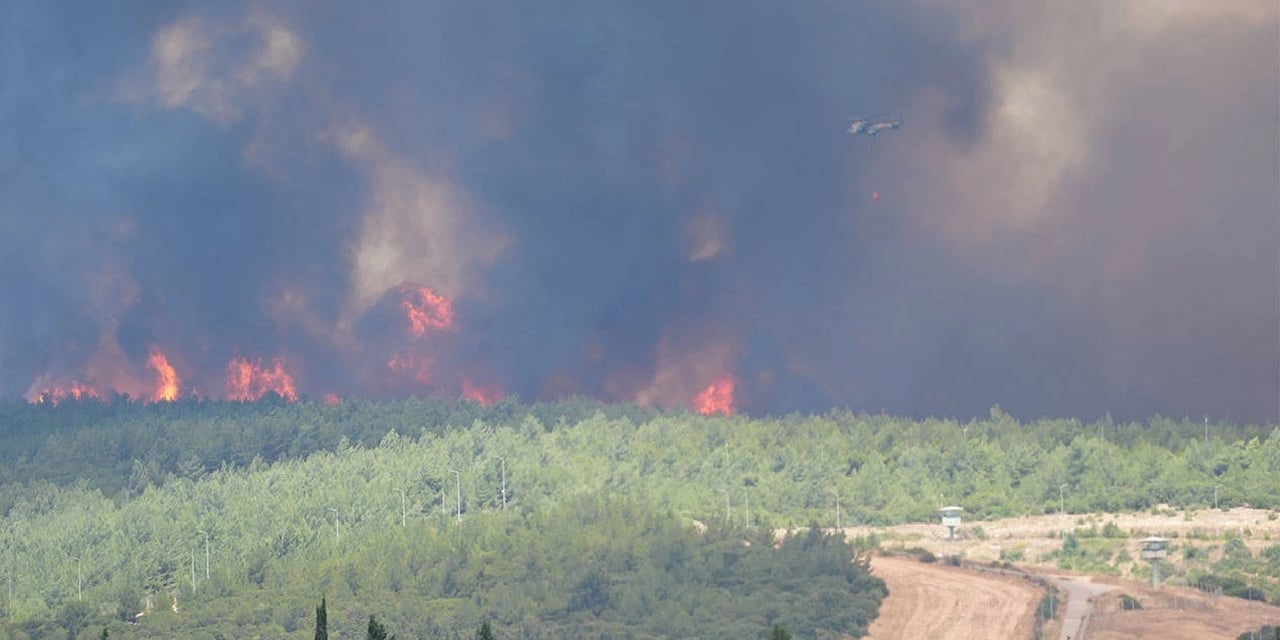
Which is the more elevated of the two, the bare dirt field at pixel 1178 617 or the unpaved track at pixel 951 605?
the unpaved track at pixel 951 605

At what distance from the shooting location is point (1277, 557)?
18850 centimetres

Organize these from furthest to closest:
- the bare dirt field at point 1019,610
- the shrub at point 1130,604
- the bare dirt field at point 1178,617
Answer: the shrub at point 1130,604 < the bare dirt field at point 1019,610 < the bare dirt field at point 1178,617

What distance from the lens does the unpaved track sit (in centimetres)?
17550

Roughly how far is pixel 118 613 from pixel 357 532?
25771 mm

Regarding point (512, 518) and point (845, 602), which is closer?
point (845, 602)

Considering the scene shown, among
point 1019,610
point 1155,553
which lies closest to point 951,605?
point 1019,610

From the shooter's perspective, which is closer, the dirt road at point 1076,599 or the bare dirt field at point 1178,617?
the bare dirt field at point 1178,617

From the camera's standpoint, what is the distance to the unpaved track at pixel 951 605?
17550 cm

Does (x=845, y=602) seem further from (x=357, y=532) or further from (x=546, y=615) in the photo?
(x=357, y=532)

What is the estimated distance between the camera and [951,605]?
182500 millimetres

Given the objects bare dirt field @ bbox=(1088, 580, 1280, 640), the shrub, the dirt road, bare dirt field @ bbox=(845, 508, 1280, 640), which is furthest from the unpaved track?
the shrub

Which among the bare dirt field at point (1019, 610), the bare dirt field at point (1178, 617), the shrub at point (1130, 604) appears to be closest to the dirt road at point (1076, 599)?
the bare dirt field at point (1019, 610)

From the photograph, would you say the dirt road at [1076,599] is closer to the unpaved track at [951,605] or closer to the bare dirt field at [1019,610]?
the bare dirt field at [1019,610]

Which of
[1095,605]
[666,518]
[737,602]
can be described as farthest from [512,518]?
[1095,605]
